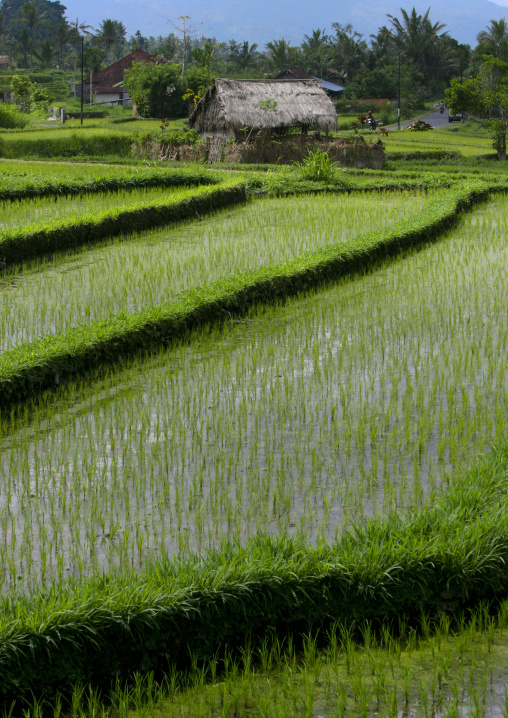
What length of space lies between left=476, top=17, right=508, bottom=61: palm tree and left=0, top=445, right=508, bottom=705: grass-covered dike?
1545 inches

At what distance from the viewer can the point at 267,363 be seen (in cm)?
570

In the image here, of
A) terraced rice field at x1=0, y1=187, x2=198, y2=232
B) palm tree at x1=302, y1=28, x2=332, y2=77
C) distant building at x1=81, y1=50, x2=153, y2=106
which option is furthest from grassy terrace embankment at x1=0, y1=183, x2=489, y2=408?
palm tree at x1=302, y1=28, x2=332, y2=77

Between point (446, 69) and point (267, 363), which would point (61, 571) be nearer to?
point (267, 363)

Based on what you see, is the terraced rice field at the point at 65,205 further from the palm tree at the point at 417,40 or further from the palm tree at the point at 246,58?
the palm tree at the point at 246,58

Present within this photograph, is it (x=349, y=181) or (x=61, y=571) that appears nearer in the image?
(x=61, y=571)

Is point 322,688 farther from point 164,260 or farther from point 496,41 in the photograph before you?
point 496,41

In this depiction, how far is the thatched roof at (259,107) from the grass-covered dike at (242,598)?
65.5 feet

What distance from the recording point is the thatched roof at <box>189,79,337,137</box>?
22.0 meters

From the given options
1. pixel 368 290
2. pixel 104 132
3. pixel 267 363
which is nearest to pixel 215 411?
pixel 267 363

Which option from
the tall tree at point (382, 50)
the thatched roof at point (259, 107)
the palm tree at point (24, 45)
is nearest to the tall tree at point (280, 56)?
the tall tree at point (382, 50)

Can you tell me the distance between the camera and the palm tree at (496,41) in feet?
126

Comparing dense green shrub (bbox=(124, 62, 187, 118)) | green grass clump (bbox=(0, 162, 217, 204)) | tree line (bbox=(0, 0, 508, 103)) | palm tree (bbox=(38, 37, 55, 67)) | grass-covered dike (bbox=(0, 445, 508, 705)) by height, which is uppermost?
palm tree (bbox=(38, 37, 55, 67))

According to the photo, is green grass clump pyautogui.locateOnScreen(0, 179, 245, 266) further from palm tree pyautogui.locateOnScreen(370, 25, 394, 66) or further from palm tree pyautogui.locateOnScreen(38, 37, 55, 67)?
palm tree pyautogui.locateOnScreen(38, 37, 55, 67)

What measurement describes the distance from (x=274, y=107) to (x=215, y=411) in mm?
18811
